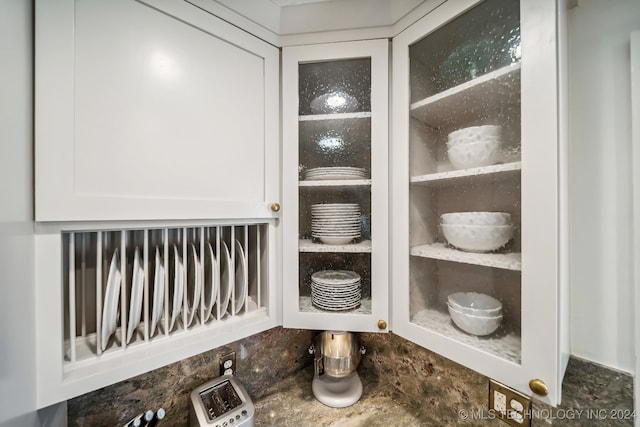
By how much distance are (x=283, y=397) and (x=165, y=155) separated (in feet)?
3.37

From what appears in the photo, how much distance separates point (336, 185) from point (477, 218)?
429 mm

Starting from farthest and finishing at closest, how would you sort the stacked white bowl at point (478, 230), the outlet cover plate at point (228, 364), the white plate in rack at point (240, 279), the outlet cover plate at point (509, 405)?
1. the outlet cover plate at point (228, 364)
2. the white plate in rack at point (240, 279)
3. the outlet cover plate at point (509, 405)
4. the stacked white bowl at point (478, 230)

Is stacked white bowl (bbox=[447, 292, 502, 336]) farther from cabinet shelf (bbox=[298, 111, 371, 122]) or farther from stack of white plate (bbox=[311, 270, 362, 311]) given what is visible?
cabinet shelf (bbox=[298, 111, 371, 122])

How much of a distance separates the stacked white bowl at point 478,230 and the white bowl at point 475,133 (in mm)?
205

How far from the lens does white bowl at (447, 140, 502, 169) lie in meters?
0.65

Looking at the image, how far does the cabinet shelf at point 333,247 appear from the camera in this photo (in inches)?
32.9

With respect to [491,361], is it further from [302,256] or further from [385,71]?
[385,71]

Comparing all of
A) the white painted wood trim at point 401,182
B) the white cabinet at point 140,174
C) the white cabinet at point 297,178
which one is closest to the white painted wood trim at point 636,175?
the white cabinet at point 297,178

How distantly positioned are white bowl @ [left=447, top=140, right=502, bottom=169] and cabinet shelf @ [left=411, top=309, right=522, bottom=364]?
0.44m

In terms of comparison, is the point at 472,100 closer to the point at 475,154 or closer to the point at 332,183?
the point at 475,154

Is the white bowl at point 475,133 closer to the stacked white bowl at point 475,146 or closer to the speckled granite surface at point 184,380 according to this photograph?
Result: the stacked white bowl at point 475,146

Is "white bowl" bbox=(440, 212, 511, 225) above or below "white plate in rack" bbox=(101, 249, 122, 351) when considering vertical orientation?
above

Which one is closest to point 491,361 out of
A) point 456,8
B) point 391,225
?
point 391,225

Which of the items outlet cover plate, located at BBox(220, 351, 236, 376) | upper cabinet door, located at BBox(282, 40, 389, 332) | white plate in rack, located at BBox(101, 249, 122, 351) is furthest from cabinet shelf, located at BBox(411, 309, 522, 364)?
white plate in rack, located at BBox(101, 249, 122, 351)
